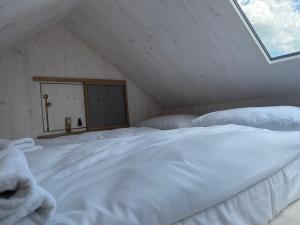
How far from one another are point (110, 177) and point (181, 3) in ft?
5.97

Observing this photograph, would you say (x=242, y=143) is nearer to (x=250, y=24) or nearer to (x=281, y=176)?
(x=281, y=176)

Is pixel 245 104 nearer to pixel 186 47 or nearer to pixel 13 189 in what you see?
pixel 186 47

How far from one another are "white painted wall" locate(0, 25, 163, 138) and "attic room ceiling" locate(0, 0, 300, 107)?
0.18 m

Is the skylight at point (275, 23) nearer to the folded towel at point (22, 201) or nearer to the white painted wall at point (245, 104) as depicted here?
the white painted wall at point (245, 104)

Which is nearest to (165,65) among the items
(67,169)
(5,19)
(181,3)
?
(181,3)

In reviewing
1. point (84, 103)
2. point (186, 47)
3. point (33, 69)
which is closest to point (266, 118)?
point (186, 47)

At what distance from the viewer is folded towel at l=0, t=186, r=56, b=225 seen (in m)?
0.49

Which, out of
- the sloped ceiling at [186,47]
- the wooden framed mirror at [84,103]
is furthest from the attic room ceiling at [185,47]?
the wooden framed mirror at [84,103]

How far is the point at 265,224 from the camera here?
871mm

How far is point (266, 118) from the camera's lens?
6.86ft

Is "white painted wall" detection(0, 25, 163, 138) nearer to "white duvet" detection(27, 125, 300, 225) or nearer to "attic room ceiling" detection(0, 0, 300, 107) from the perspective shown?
"attic room ceiling" detection(0, 0, 300, 107)

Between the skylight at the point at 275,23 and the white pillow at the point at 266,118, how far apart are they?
1.82 ft

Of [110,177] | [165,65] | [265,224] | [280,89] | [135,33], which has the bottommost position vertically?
[265,224]

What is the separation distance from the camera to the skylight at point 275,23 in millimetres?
2012
